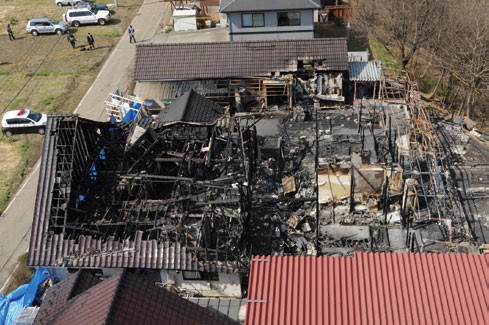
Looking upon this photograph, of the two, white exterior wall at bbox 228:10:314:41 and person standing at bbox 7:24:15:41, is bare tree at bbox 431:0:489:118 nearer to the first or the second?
white exterior wall at bbox 228:10:314:41

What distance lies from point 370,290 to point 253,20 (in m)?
32.8

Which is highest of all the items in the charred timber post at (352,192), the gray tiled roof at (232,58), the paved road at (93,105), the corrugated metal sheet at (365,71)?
the gray tiled roof at (232,58)

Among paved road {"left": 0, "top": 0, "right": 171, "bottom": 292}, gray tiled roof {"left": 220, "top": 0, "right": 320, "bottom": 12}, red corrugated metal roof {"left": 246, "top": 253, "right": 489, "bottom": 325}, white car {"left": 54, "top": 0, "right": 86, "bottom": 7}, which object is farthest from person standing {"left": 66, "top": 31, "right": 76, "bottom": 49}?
red corrugated metal roof {"left": 246, "top": 253, "right": 489, "bottom": 325}

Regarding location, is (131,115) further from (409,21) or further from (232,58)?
(409,21)

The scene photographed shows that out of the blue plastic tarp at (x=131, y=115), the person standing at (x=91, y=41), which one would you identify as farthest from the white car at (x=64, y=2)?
the blue plastic tarp at (x=131, y=115)

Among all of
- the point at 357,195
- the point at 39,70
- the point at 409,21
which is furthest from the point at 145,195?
the point at 39,70

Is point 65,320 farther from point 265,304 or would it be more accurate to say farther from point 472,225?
point 472,225

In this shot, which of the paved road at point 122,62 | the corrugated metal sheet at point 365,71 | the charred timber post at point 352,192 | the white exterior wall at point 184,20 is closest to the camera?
the charred timber post at point 352,192

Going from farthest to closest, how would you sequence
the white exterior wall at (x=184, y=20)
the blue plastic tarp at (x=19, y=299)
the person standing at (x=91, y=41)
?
the person standing at (x=91, y=41)
the white exterior wall at (x=184, y=20)
the blue plastic tarp at (x=19, y=299)

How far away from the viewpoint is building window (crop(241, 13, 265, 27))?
45256mm

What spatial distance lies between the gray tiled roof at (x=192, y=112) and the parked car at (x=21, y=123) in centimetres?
1684

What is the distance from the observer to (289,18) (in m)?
45.3

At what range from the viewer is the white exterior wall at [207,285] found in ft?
76.4

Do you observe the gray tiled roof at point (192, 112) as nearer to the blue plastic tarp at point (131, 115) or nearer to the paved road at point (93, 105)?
the blue plastic tarp at point (131, 115)
